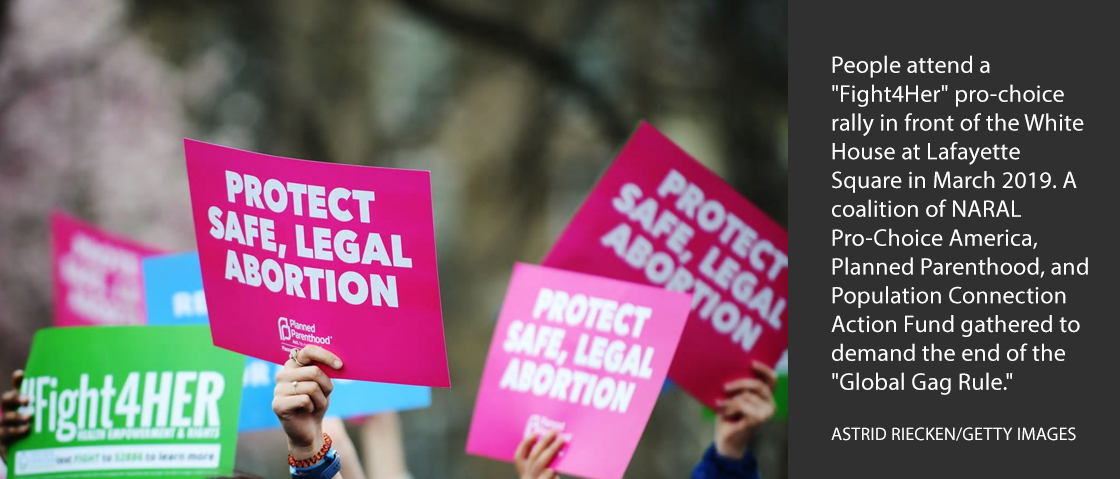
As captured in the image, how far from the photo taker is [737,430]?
7.50 ft

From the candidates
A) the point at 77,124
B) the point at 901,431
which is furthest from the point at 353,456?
the point at 77,124

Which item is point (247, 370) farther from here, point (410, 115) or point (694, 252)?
point (410, 115)

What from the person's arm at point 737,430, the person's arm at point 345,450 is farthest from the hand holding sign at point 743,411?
the person's arm at point 345,450

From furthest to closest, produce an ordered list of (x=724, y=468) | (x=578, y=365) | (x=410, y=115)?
(x=410, y=115), (x=724, y=468), (x=578, y=365)

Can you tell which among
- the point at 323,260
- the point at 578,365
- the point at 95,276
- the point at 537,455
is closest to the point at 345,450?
the point at 537,455

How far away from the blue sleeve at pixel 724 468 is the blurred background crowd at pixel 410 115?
7.04 feet

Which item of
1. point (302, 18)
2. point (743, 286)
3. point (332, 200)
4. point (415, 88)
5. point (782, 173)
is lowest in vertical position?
point (332, 200)

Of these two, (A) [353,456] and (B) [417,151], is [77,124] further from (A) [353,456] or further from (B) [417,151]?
(A) [353,456]

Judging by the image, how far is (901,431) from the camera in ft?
7.34

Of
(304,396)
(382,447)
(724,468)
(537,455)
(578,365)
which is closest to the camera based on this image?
(304,396)

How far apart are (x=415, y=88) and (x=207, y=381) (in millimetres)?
2673

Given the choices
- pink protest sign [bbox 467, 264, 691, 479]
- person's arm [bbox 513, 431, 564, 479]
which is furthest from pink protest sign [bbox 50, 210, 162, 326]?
person's arm [bbox 513, 431, 564, 479]

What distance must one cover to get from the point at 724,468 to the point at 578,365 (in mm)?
481

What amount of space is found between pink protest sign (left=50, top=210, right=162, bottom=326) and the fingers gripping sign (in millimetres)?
1269
